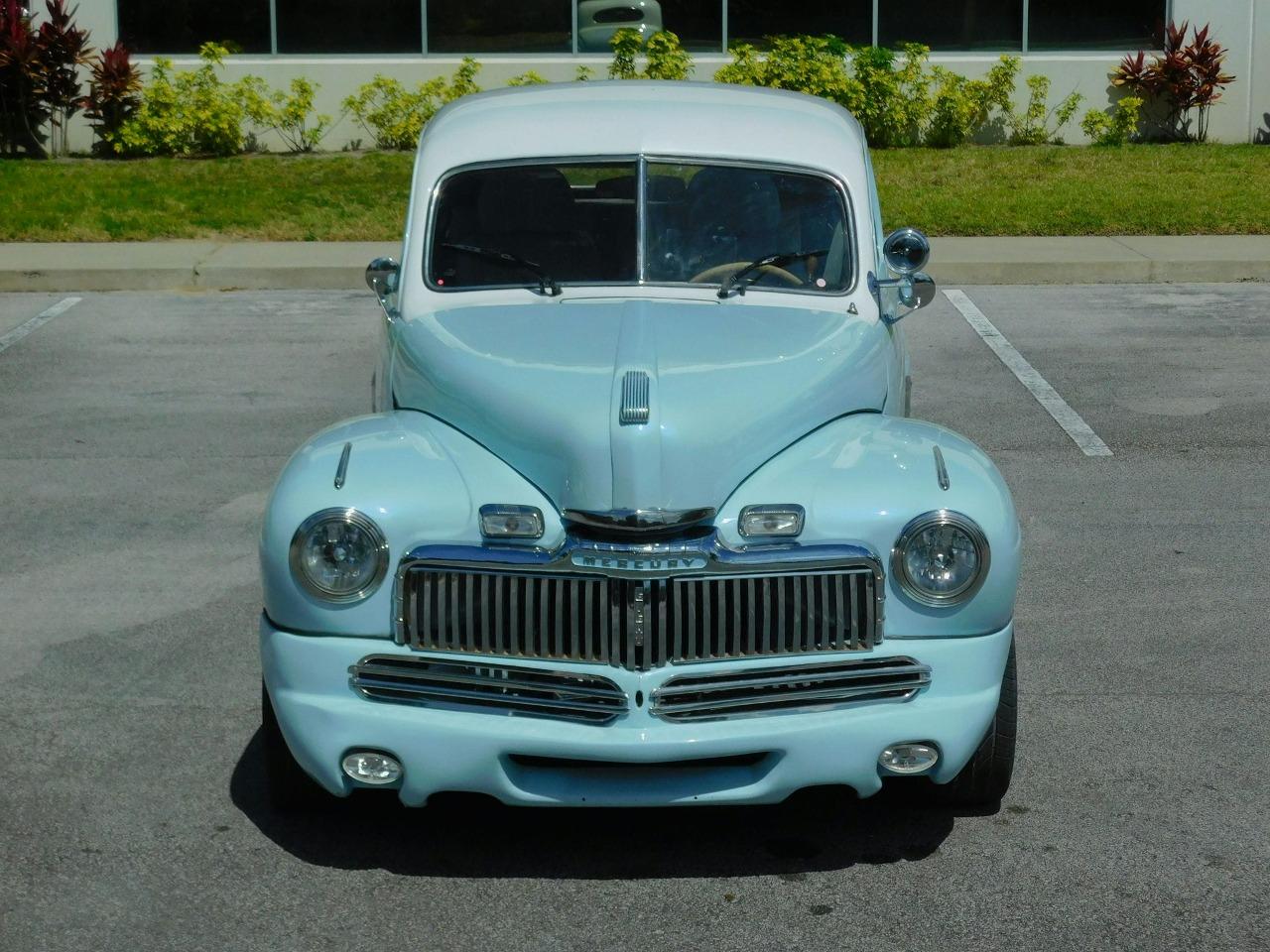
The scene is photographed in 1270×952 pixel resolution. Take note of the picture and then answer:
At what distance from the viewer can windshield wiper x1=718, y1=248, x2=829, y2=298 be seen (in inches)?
223

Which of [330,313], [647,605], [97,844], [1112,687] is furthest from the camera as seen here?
[330,313]

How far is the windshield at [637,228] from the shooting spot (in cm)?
578

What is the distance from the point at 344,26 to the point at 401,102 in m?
1.27

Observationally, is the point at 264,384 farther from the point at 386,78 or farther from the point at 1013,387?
the point at 386,78

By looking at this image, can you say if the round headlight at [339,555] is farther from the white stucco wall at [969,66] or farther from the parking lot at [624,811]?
the white stucco wall at [969,66]

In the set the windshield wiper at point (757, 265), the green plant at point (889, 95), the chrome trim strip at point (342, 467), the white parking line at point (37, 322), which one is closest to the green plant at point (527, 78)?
the green plant at point (889, 95)

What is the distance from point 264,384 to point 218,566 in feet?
11.5

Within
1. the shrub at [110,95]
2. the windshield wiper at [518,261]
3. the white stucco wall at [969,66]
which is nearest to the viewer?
the windshield wiper at [518,261]

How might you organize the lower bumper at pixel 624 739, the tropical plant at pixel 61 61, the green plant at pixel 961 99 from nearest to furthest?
the lower bumper at pixel 624 739 < the tropical plant at pixel 61 61 < the green plant at pixel 961 99

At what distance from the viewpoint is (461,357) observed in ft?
16.5

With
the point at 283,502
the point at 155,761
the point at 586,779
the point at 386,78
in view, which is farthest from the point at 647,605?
the point at 386,78

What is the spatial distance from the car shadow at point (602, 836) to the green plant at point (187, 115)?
1449 centimetres

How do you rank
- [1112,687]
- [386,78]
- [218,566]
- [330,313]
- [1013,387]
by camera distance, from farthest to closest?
[386,78] → [330,313] → [1013,387] → [218,566] → [1112,687]

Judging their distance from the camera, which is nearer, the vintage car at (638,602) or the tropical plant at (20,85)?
the vintage car at (638,602)
